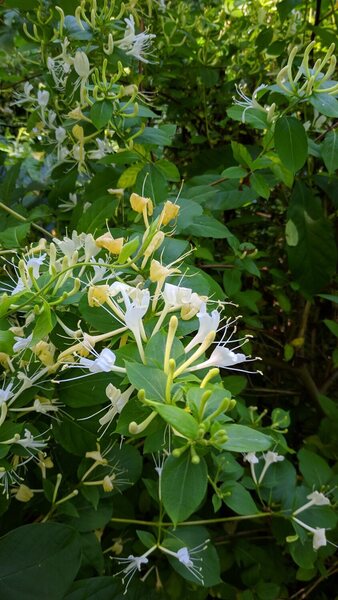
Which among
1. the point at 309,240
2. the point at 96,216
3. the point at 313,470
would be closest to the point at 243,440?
the point at 96,216

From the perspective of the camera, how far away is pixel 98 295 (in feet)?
1.51

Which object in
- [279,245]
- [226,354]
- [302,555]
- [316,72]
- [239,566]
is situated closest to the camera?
[226,354]

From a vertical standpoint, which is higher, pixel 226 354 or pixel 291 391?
pixel 226 354

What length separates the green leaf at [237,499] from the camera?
75 centimetres

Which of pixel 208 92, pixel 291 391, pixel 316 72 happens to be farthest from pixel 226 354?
pixel 208 92

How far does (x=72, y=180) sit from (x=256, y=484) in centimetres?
61

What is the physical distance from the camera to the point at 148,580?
90 cm

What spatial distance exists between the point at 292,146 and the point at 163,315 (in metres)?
0.36

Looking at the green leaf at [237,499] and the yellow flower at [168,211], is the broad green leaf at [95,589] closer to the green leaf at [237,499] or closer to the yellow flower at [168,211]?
the green leaf at [237,499]

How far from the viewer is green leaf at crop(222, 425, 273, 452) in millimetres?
389

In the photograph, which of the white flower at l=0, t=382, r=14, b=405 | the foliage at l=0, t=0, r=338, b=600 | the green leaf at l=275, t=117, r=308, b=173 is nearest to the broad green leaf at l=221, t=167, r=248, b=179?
the foliage at l=0, t=0, r=338, b=600

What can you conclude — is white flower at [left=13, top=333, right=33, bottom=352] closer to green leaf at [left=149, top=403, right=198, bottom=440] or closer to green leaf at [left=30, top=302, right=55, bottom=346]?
green leaf at [left=30, top=302, right=55, bottom=346]

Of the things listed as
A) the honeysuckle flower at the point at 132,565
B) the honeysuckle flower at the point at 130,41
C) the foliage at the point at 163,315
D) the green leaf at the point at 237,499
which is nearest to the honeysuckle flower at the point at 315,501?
the foliage at the point at 163,315

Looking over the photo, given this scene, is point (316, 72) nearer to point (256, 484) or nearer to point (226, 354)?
point (226, 354)
